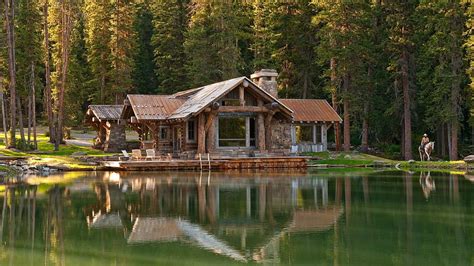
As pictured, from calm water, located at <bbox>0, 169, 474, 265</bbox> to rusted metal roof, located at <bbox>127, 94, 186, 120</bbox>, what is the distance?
13413 millimetres

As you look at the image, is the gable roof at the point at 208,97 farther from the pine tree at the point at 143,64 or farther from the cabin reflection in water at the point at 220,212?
the pine tree at the point at 143,64

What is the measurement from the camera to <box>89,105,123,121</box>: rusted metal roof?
42.2m

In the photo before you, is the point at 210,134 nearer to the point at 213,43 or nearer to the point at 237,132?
the point at 237,132

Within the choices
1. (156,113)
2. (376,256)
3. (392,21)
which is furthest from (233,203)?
(392,21)

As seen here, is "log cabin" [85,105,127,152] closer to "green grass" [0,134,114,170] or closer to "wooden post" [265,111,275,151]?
"green grass" [0,134,114,170]

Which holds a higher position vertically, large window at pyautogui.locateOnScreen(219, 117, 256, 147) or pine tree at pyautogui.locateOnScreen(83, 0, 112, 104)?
pine tree at pyautogui.locateOnScreen(83, 0, 112, 104)

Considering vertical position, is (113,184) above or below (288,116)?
below

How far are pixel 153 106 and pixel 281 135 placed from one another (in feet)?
27.1

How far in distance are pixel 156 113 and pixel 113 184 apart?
44.7 ft

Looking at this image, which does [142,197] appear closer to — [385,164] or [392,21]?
[385,164]

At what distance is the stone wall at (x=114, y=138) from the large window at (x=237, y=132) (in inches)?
382

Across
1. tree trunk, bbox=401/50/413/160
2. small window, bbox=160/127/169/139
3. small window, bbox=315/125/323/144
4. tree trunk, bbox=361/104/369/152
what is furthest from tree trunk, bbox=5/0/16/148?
tree trunk, bbox=401/50/413/160

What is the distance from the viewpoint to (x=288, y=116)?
3669 centimetres

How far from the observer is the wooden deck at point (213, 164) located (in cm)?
3147
